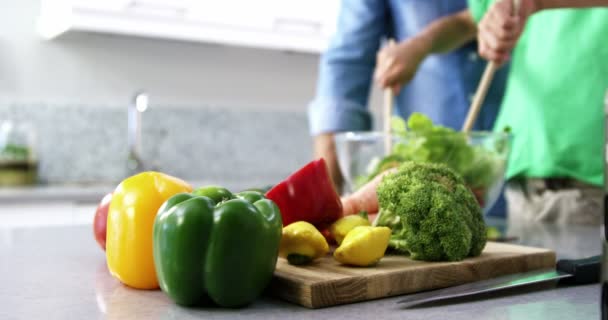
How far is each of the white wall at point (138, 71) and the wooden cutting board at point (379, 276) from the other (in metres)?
2.63

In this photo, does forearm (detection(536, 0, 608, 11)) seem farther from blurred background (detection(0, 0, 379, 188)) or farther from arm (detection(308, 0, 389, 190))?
blurred background (detection(0, 0, 379, 188))

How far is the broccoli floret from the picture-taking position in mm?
882

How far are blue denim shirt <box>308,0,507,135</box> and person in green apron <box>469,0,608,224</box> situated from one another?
0.44 metres

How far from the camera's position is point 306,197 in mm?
973

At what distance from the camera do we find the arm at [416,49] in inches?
66.8

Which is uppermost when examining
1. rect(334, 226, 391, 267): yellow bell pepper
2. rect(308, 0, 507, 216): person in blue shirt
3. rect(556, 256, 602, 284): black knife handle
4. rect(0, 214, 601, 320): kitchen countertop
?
rect(308, 0, 507, 216): person in blue shirt

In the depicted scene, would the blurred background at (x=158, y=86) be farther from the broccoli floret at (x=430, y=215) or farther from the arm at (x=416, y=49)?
the broccoli floret at (x=430, y=215)

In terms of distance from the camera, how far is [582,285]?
0.89 metres

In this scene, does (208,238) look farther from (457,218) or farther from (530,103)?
(530,103)

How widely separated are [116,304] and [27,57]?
2.70m

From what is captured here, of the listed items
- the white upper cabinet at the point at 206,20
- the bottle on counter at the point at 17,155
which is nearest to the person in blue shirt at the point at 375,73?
the white upper cabinet at the point at 206,20

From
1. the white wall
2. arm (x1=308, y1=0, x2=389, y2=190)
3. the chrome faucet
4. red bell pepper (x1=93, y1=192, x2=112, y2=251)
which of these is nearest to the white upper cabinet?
the white wall

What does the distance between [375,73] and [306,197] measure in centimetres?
120

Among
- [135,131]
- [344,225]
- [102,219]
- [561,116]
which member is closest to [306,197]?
[344,225]
